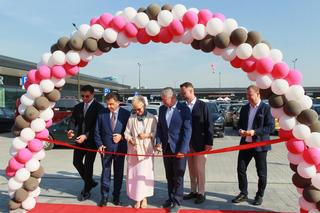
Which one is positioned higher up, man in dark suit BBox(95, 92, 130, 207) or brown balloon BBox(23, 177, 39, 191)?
man in dark suit BBox(95, 92, 130, 207)

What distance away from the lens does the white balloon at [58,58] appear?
19.9 ft

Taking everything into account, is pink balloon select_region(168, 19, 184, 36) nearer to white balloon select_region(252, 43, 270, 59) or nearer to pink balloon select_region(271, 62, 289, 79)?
white balloon select_region(252, 43, 270, 59)

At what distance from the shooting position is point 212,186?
791 centimetres

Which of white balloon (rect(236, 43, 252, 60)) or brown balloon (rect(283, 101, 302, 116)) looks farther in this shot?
white balloon (rect(236, 43, 252, 60))

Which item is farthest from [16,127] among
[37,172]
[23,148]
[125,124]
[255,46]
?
[255,46]

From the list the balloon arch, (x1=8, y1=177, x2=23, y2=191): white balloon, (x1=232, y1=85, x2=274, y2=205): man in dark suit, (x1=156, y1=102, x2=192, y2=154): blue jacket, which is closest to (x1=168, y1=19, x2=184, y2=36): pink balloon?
the balloon arch

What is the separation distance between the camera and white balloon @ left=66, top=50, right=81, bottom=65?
605cm

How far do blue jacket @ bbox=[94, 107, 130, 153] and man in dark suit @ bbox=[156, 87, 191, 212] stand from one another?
2.23 feet

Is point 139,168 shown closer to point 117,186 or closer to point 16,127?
point 117,186

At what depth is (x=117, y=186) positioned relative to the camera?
22.3 ft

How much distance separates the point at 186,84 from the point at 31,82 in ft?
8.07

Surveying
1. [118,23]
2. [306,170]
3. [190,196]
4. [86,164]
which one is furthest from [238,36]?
[86,164]

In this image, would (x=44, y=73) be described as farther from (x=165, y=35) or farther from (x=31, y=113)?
(x=165, y=35)

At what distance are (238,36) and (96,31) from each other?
2.06 metres
